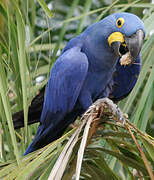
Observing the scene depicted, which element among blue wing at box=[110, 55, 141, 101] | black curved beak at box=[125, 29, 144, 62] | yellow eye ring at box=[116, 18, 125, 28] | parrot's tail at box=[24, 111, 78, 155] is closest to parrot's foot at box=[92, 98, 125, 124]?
black curved beak at box=[125, 29, 144, 62]

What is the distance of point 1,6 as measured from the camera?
970 mm

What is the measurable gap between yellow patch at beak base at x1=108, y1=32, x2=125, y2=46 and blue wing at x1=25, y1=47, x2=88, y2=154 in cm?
15

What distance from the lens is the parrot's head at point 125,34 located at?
111cm

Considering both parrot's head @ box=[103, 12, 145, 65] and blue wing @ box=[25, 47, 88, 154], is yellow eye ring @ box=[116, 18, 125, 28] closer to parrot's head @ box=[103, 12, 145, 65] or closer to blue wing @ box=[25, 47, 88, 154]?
parrot's head @ box=[103, 12, 145, 65]

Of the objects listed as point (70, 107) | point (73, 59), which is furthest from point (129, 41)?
point (70, 107)

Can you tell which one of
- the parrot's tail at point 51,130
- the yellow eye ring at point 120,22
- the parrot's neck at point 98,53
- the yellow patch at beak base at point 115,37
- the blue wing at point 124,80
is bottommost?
the parrot's tail at point 51,130

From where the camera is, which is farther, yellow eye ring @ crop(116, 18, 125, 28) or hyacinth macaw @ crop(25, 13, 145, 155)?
hyacinth macaw @ crop(25, 13, 145, 155)

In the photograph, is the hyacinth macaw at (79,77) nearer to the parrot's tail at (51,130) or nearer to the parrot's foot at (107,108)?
the parrot's tail at (51,130)

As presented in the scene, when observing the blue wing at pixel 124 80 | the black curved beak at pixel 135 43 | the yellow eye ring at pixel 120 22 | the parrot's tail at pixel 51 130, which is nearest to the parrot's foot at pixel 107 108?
the black curved beak at pixel 135 43

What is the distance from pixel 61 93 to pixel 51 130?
181 mm

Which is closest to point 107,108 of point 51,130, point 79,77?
point 79,77

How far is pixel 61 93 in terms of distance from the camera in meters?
1.39

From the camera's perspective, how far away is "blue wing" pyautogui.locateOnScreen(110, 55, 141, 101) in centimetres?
152

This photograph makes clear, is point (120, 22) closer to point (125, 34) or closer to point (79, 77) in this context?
point (125, 34)
